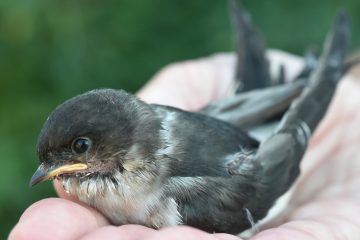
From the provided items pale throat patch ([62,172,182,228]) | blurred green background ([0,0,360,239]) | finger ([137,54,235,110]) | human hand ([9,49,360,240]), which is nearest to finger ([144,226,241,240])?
human hand ([9,49,360,240])

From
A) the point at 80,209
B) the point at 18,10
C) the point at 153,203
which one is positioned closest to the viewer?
the point at 80,209

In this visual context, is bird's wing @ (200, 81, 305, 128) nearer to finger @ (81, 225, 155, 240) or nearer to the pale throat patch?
the pale throat patch

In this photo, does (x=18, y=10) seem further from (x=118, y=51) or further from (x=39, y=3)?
(x=118, y=51)

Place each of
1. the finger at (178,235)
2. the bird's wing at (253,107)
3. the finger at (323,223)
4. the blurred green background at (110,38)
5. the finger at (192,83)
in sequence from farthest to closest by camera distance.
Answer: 1. the blurred green background at (110,38)
2. the finger at (192,83)
3. the bird's wing at (253,107)
4. the finger at (323,223)
5. the finger at (178,235)

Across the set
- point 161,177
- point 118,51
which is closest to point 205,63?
point 118,51

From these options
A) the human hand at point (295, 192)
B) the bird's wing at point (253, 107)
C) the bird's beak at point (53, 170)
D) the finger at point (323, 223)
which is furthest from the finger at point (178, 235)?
the bird's wing at point (253, 107)

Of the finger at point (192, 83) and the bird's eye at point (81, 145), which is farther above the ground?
the bird's eye at point (81, 145)

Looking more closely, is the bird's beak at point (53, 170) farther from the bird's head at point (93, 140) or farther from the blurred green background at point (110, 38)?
the blurred green background at point (110, 38)
